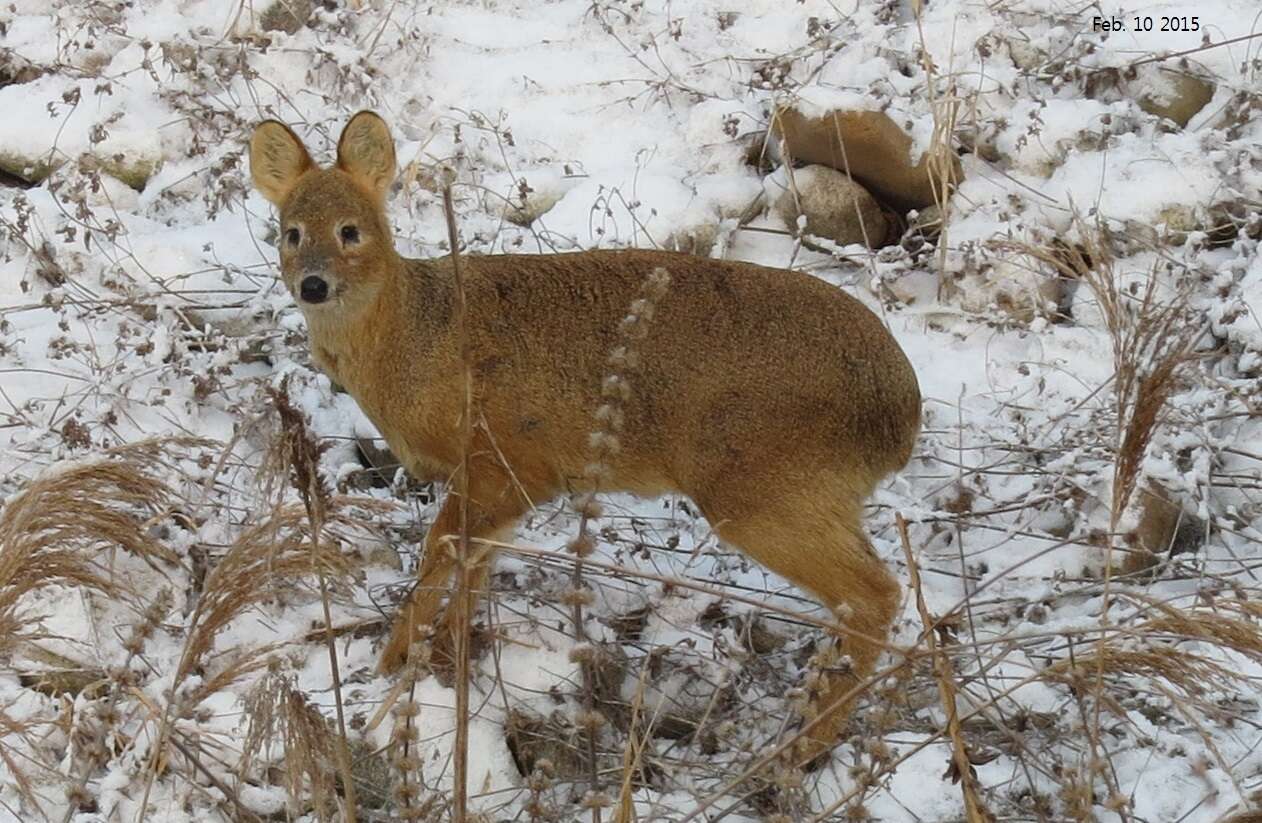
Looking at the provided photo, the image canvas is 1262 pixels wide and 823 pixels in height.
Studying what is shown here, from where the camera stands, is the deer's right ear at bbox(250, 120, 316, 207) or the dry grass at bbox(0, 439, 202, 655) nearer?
the dry grass at bbox(0, 439, 202, 655)

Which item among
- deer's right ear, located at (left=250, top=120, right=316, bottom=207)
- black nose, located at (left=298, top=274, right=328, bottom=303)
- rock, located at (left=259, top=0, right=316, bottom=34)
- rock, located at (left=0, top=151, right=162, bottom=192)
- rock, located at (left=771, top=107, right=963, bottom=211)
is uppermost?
rock, located at (left=259, top=0, right=316, bottom=34)

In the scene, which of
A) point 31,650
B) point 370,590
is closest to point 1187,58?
point 370,590

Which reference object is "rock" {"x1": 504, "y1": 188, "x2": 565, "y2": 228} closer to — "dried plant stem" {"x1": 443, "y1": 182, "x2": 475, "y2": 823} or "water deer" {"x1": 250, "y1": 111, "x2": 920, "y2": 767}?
"water deer" {"x1": 250, "y1": 111, "x2": 920, "y2": 767}

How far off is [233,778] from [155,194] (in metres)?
3.97

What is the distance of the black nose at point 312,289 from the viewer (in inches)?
206

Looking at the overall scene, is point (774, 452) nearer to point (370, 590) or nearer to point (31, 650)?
point (370, 590)

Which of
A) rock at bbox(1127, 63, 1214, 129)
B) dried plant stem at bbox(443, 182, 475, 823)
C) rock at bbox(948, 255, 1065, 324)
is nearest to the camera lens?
dried plant stem at bbox(443, 182, 475, 823)

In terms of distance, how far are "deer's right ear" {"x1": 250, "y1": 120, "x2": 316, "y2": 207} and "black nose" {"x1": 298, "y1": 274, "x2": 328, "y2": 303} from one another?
1.80ft

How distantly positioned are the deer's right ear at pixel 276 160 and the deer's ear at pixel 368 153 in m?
0.14

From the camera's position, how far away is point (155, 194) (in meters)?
7.88

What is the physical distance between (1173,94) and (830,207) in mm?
1942

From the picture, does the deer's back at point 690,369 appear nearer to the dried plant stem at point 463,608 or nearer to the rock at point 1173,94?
the dried plant stem at point 463,608

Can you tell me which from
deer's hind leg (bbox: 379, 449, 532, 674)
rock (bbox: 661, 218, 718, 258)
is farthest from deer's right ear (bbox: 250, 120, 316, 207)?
rock (bbox: 661, 218, 718, 258)

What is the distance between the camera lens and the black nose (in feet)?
17.2
